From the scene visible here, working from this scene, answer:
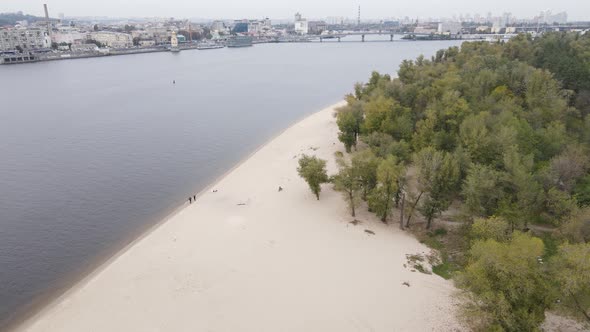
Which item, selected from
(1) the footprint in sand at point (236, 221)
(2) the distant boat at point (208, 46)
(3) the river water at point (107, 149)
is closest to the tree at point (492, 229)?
(1) the footprint in sand at point (236, 221)

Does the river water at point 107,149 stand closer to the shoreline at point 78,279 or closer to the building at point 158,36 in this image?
the shoreline at point 78,279

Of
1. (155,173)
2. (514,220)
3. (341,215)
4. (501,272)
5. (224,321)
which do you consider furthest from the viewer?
(155,173)

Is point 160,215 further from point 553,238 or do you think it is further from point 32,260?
point 553,238

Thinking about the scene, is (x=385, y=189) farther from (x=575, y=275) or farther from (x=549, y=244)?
(x=575, y=275)

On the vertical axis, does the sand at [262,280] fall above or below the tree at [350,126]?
below

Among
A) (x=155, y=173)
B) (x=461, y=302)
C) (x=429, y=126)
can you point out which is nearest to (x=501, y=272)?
(x=461, y=302)

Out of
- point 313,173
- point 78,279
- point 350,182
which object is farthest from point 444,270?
point 78,279
